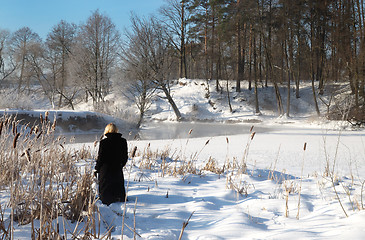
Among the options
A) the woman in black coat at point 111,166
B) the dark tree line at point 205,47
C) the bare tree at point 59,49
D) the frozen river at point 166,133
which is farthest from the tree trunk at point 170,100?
the woman in black coat at point 111,166

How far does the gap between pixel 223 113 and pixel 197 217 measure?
79.3ft

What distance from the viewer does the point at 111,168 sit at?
2.96 metres

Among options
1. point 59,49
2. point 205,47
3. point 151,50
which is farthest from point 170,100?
point 59,49

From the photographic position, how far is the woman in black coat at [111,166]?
287 centimetres

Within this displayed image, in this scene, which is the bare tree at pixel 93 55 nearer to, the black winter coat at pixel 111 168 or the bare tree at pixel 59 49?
the bare tree at pixel 59 49

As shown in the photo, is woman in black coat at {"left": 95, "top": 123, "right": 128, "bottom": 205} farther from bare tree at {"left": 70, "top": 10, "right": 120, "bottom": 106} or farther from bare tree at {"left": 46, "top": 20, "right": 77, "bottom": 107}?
bare tree at {"left": 46, "top": 20, "right": 77, "bottom": 107}

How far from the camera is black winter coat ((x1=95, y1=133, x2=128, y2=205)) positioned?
2.87m

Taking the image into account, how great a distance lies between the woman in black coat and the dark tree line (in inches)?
561

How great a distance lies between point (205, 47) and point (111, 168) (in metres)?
29.6

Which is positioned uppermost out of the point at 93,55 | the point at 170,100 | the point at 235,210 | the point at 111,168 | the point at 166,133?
the point at 93,55

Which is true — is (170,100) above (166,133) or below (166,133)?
above

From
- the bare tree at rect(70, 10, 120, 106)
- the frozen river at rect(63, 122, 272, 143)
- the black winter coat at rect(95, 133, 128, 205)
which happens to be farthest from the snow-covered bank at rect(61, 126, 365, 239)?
the bare tree at rect(70, 10, 120, 106)

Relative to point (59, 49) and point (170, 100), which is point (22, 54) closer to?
point (59, 49)

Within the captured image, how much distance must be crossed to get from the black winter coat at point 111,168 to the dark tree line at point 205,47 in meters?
14.3
